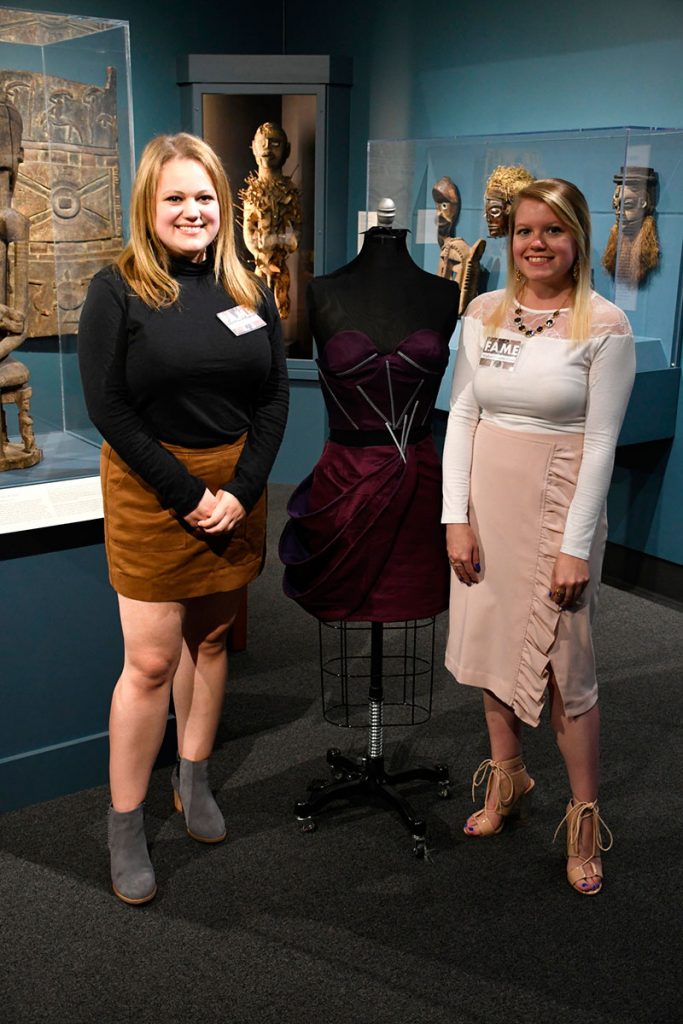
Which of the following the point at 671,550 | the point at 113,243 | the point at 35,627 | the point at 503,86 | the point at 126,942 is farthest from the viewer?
the point at 503,86

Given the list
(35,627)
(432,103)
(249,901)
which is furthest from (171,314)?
(432,103)

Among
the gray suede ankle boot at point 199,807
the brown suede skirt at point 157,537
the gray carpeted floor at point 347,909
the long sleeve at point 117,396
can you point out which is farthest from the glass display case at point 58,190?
the gray carpeted floor at point 347,909

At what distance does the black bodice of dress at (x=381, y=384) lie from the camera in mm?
2242

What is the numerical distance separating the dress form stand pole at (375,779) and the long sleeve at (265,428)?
491mm

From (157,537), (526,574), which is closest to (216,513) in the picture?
(157,537)

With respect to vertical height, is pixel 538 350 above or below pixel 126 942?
above

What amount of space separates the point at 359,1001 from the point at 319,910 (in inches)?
11.4

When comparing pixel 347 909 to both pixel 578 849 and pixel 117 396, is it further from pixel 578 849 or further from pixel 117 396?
pixel 117 396

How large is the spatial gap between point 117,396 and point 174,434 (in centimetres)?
15

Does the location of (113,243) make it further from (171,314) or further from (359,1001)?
(359,1001)

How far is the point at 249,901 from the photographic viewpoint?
2.33 meters

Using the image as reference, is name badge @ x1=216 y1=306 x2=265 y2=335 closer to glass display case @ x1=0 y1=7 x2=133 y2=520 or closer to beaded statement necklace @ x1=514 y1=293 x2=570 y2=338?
beaded statement necklace @ x1=514 y1=293 x2=570 y2=338

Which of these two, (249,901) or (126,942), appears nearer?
(126,942)

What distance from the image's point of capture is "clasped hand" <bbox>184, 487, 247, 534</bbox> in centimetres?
218
